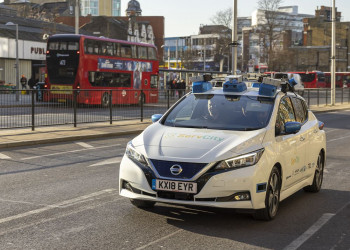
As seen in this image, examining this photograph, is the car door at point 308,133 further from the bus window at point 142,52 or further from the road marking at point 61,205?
the bus window at point 142,52

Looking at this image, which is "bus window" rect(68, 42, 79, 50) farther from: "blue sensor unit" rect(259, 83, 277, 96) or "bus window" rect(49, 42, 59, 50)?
"blue sensor unit" rect(259, 83, 277, 96)

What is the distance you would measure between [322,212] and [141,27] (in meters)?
90.5

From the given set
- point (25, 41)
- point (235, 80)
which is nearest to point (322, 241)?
point (235, 80)

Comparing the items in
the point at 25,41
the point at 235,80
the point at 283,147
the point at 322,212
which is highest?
the point at 25,41

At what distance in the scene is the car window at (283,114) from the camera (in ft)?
23.2

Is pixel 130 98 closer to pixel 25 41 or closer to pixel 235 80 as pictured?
pixel 235 80

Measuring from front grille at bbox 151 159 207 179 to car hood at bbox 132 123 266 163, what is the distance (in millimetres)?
41

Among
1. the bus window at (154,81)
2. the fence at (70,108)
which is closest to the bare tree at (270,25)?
the bus window at (154,81)

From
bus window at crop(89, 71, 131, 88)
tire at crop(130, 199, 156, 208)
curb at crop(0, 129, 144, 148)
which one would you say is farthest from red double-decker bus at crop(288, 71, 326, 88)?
tire at crop(130, 199, 156, 208)

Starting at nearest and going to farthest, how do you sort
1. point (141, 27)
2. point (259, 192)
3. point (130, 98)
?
point (259, 192) → point (130, 98) → point (141, 27)

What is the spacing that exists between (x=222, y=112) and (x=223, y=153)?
4.18ft

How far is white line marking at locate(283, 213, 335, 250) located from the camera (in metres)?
5.59

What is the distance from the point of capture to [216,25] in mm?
78438

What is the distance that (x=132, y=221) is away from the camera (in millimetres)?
6430
